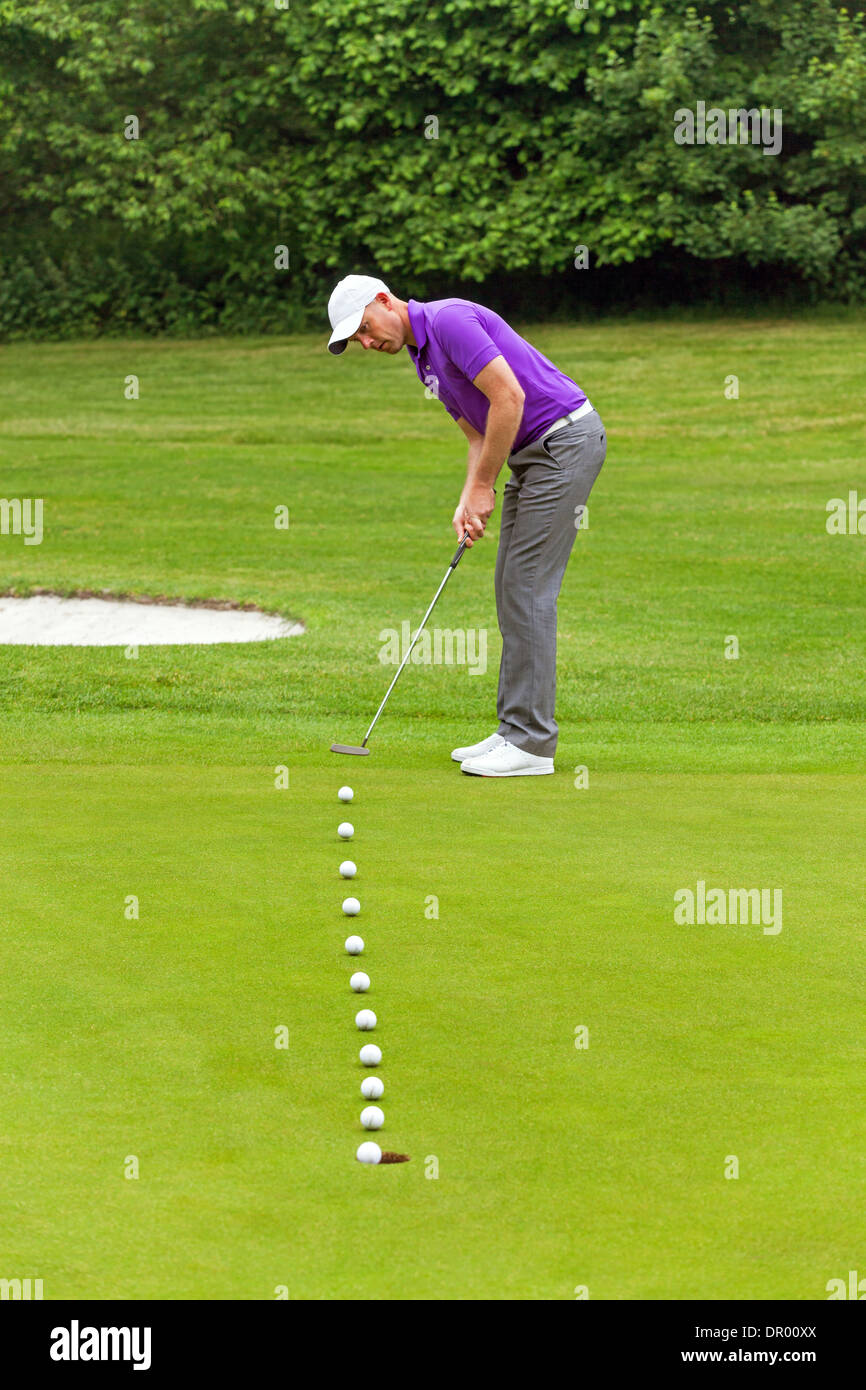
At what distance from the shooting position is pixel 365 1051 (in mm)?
3381

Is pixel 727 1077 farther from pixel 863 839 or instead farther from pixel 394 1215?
pixel 863 839

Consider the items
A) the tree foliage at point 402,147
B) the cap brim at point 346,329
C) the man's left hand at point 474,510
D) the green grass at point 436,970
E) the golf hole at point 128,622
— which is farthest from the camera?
the tree foliage at point 402,147

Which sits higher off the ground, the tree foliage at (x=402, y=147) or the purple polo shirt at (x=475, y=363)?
the tree foliage at (x=402, y=147)

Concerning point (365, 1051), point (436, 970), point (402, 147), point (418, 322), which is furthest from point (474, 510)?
point (402, 147)

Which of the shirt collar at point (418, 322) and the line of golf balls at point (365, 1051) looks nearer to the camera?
the line of golf balls at point (365, 1051)

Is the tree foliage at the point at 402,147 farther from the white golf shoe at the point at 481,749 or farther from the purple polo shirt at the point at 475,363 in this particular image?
the white golf shoe at the point at 481,749

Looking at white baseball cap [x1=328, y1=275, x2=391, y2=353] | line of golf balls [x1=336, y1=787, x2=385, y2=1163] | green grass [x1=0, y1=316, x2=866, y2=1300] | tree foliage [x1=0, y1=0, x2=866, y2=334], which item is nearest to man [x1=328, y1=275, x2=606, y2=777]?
white baseball cap [x1=328, y1=275, x2=391, y2=353]

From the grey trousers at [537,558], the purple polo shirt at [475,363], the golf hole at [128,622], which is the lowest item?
the golf hole at [128,622]

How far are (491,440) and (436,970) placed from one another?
279 centimetres

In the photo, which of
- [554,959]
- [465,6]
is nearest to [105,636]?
[554,959]

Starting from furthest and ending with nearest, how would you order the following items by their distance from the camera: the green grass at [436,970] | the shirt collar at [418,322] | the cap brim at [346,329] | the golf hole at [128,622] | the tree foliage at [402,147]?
the tree foliage at [402,147]
the golf hole at [128,622]
the shirt collar at [418,322]
the cap brim at [346,329]
the green grass at [436,970]

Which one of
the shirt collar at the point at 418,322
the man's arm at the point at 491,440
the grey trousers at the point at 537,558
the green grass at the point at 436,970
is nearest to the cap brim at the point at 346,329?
the shirt collar at the point at 418,322

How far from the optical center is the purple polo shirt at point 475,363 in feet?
20.5

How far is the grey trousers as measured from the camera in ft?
21.7
